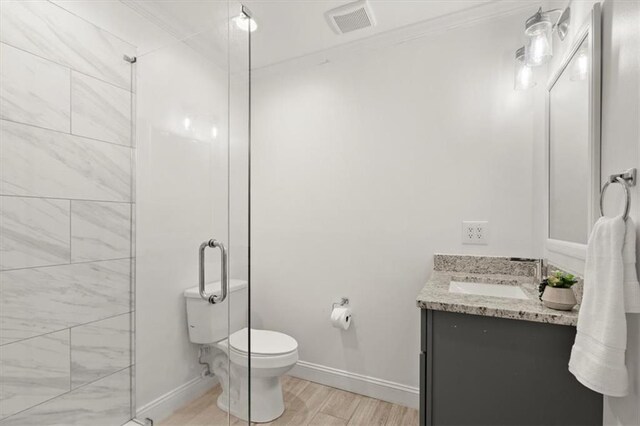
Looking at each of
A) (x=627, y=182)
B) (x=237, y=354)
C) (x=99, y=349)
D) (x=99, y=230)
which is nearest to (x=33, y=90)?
(x=99, y=230)

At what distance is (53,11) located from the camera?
1444 millimetres

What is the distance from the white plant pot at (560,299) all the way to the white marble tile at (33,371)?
80.6 inches

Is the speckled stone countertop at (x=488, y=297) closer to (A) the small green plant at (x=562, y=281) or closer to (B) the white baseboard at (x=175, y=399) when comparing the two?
(A) the small green plant at (x=562, y=281)

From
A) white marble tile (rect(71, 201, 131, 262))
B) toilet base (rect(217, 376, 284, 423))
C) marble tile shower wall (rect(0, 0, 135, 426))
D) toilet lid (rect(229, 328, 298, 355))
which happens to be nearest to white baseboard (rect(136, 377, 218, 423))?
marble tile shower wall (rect(0, 0, 135, 426))

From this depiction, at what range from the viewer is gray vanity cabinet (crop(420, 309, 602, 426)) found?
1081 mm

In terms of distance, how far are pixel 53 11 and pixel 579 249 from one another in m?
2.44

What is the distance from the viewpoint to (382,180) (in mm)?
2162

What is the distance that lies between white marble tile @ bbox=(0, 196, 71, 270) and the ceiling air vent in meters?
1.78

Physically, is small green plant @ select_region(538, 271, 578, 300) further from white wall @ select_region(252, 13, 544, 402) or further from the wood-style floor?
the wood-style floor

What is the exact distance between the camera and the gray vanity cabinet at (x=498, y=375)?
3.55ft

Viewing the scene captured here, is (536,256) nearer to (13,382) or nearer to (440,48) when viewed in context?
(440,48)

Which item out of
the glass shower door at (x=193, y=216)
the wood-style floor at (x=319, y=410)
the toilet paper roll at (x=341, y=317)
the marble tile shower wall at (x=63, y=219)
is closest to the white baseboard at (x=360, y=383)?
the wood-style floor at (x=319, y=410)

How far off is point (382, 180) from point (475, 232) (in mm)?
656

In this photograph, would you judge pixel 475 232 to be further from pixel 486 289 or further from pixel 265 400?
pixel 265 400
